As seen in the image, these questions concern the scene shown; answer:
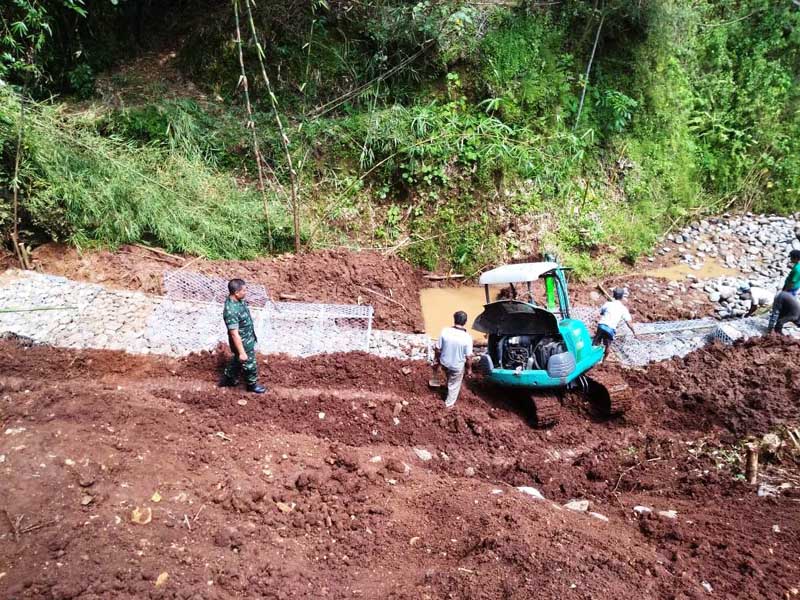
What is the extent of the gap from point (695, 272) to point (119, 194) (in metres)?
10.7

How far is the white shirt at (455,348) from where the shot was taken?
21.6 ft

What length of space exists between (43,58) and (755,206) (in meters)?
15.0

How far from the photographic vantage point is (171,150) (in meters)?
9.79

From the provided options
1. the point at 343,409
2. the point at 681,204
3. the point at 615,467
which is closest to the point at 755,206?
the point at 681,204

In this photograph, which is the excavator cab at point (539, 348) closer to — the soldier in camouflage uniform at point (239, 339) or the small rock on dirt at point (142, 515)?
the soldier in camouflage uniform at point (239, 339)

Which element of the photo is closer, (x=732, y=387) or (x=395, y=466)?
(x=395, y=466)

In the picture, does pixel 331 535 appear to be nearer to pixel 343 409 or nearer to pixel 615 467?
pixel 343 409

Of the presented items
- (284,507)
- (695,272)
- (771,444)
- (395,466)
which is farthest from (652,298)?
(284,507)

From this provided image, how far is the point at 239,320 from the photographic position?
20.6ft

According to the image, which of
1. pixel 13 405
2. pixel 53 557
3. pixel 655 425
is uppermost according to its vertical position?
pixel 13 405

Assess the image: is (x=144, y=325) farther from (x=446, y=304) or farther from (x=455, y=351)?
(x=446, y=304)

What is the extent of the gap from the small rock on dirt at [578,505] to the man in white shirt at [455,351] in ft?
6.08

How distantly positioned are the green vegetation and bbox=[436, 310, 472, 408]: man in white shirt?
3992 mm

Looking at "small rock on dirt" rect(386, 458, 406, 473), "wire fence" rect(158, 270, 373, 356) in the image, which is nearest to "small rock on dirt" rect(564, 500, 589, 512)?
"small rock on dirt" rect(386, 458, 406, 473)
